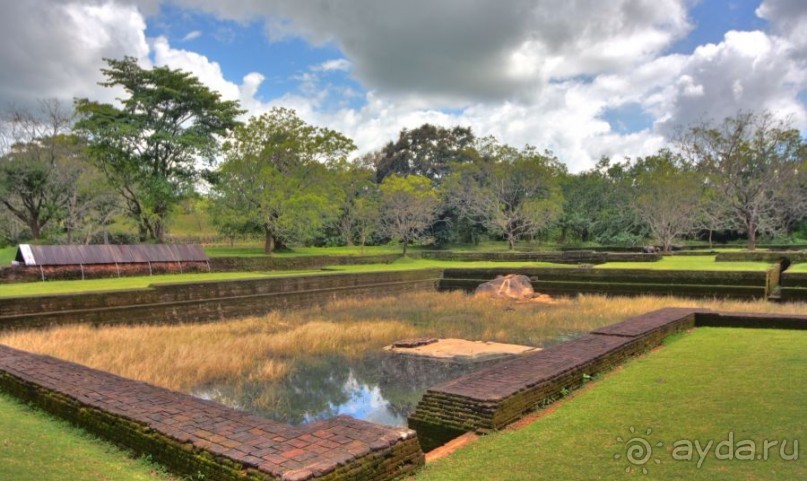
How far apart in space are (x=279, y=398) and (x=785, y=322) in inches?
299

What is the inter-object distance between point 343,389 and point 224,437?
4.42 meters

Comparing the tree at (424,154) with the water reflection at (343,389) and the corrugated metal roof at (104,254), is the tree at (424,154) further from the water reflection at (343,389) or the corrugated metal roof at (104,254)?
the water reflection at (343,389)

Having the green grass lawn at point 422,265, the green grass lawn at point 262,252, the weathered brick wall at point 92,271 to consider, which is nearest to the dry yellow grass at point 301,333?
the green grass lawn at point 422,265

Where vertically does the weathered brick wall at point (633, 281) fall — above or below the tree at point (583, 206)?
below

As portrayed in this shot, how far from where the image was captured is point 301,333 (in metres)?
11.4

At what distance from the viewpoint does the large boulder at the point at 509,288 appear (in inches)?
699

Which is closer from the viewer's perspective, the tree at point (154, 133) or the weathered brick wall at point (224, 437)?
the weathered brick wall at point (224, 437)

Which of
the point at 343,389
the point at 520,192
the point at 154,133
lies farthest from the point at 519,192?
the point at 343,389

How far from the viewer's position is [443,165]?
4688 cm

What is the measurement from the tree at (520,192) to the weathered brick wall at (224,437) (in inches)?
1228

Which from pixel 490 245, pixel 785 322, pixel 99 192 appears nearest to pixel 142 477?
pixel 785 322

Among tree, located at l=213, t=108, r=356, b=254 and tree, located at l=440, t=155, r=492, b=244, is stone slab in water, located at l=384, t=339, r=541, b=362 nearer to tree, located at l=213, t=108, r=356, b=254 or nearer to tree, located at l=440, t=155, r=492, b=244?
tree, located at l=213, t=108, r=356, b=254

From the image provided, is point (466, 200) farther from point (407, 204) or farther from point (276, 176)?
point (276, 176)

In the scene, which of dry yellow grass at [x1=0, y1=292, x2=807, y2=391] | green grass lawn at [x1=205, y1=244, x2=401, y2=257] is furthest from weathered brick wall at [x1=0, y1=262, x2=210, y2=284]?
dry yellow grass at [x1=0, y1=292, x2=807, y2=391]
